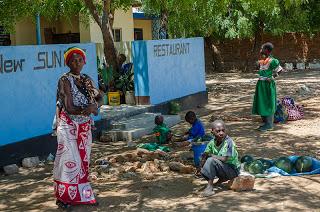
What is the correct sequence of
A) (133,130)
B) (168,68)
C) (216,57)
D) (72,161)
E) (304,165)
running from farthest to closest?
(216,57), (168,68), (133,130), (304,165), (72,161)

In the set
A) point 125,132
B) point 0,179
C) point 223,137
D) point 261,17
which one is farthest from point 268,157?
point 261,17

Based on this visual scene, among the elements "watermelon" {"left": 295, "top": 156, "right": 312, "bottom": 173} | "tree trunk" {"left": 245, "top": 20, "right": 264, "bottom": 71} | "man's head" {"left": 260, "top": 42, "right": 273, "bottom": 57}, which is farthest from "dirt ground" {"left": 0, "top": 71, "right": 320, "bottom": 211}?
"tree trunk" {"left": 245, "top": 20, "right": 264, "bottom": 71}

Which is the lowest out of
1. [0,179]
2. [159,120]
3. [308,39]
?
[0,179]

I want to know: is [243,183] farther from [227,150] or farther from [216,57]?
[216,57]

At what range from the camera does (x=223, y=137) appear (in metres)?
5.48

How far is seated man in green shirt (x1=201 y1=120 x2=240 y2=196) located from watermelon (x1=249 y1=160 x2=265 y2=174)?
0.68 m

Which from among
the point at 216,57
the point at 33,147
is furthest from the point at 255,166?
the point at 216,57

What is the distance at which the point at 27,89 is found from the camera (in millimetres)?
7848

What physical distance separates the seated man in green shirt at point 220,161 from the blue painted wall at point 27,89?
3343 millimetres

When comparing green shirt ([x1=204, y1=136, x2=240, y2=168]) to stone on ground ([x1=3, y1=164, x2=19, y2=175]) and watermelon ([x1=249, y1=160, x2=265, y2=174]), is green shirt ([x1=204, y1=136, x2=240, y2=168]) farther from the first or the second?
stone on ground ([x1=3, y1=164, x2=19, y2=175])

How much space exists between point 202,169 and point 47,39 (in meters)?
14.8

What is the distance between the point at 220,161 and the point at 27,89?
12.2 feet

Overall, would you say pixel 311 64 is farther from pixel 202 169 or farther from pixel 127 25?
pixel 202 169

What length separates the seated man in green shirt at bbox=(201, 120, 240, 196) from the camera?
5422 mm
